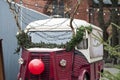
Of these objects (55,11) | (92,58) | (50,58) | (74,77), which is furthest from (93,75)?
(55,11)

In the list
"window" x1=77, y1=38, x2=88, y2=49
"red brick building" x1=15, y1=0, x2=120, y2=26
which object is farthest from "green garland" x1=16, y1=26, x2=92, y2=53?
"red brick building" x1=15, y1=0, x2=120, y2=26

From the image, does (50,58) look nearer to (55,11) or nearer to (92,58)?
(92,58)

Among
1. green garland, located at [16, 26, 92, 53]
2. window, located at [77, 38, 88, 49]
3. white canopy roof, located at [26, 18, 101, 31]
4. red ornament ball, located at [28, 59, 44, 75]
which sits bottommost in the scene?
red ornament ball, located at [28, 59, 44, 75]

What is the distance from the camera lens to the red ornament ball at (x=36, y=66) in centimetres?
1216

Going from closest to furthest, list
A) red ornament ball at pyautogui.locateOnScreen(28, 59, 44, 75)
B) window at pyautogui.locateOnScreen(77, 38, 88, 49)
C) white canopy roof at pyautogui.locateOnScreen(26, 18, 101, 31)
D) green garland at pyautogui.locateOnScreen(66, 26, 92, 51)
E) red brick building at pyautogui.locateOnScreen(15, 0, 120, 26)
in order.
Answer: red ornament ball at pyautogui.locateOnScreen(28, 59, 44, 75), green garland at pyautogui.locateOnScreen(66, 26, 92, 51), window at pyautogui.locateOnScreen(77, 38, 88, 49), white canopy roof at pyautogui.locateOnScreen(26, 18, 101, 31), red brick building at pyautogui.locateOnScreen(15, 0, 120, 26)

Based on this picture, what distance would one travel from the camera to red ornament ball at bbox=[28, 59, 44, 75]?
12.2 metres

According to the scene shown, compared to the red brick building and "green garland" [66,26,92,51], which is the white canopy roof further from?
the red brick building

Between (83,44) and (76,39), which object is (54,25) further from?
(76,39)

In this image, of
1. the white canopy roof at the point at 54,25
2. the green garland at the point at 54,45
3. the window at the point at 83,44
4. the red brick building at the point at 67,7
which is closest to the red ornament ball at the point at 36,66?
the green garland at the point at 54,45

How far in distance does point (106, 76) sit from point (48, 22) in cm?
1058

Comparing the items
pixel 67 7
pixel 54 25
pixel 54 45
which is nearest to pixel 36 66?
pixel 54 45

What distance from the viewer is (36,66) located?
12086 millimetres

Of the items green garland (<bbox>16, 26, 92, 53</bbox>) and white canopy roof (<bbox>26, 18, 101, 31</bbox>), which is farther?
white canopy roof (<bbox>26, 18, 101, 31</bbox>)

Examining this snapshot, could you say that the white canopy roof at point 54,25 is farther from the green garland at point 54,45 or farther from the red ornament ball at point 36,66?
the red ornament ball at point 36,66
